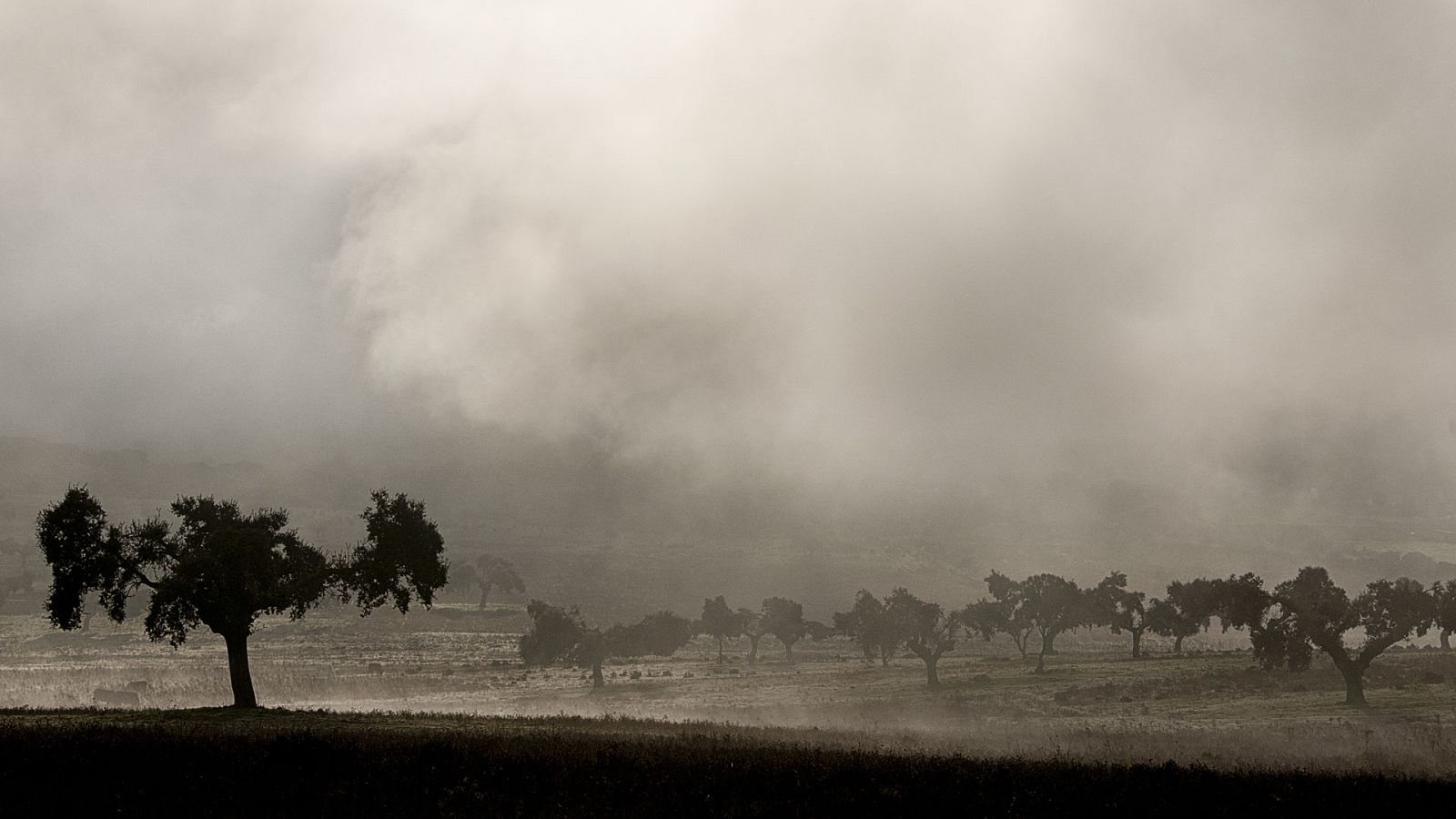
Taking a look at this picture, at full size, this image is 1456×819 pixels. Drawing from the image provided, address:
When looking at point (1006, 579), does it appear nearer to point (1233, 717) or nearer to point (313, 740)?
point (1233, 717)

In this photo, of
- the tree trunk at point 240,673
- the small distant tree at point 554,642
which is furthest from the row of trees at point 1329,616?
the tree trunk at point 240,673

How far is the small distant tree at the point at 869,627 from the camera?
112 m

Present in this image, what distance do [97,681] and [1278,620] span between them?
104958 millimetres

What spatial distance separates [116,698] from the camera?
73312mm

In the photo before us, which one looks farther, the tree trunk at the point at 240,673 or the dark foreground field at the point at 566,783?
the tree trunk at the point at 240,673

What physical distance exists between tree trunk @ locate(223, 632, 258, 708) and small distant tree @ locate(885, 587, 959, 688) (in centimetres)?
6646

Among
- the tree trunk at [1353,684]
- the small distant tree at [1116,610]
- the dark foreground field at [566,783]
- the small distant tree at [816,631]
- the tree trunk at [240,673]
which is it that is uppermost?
the dark foreground field at [566,783]

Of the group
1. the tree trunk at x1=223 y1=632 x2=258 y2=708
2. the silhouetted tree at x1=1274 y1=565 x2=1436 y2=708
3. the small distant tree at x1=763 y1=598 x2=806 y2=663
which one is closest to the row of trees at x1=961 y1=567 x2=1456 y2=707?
the silhouetted tree at x1=1274 y1=565 x2=1436 y2=708

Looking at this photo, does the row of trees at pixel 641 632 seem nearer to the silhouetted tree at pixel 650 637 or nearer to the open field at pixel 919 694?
the silhouetted tree at pixel 650 637

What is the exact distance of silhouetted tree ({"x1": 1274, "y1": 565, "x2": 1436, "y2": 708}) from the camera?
201 ft

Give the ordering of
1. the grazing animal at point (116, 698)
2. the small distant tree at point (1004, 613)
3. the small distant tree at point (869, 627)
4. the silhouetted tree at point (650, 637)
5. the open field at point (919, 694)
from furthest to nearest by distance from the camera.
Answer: the silhouetted tree at point (650, 637) < the small distant tree at point (1004, 613) < the small distant tree at point (869, 627) < the grazing animal at point (116, 698) < the open field at point (919, 694)

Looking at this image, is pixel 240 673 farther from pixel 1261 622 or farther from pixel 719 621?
pixel 719 621

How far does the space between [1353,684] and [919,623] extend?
166 feet

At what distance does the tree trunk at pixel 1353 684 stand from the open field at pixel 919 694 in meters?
1.15
